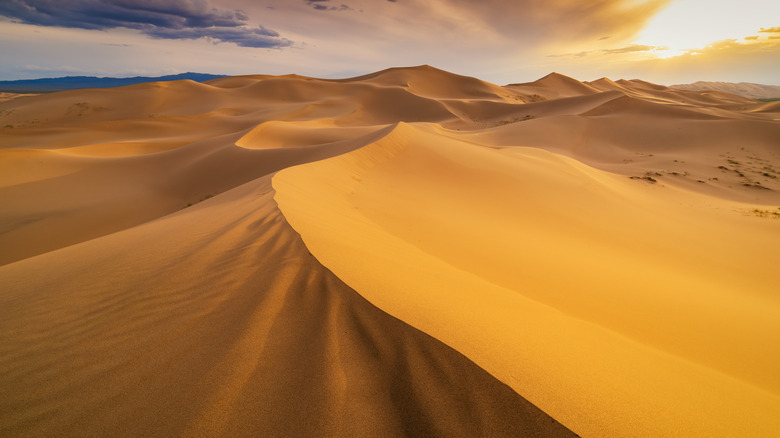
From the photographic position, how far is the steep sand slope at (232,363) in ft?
5.09

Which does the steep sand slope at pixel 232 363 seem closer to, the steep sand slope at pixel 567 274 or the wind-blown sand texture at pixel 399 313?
the wind-blown sand texture at pixel 399 313

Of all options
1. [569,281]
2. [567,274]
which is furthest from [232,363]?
[567,274]

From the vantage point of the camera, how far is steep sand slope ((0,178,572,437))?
5.09 ft

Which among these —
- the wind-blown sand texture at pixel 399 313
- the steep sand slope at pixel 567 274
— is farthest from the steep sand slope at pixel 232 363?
the steep sand slope at pixel 567 274

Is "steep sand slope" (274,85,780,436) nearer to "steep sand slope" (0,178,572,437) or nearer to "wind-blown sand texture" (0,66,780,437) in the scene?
"wind-blown sand texture" (0,66,780,437)

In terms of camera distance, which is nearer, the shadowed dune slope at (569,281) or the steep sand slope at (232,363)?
the steep sand slope at (232,363)

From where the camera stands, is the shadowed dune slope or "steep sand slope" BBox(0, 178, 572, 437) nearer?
"steep sand slope" BBox(0, 178, 572, 437)

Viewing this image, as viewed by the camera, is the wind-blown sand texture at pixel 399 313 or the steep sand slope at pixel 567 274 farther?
the steep sand slope at pixel 567 274

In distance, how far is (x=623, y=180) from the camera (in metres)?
12.2

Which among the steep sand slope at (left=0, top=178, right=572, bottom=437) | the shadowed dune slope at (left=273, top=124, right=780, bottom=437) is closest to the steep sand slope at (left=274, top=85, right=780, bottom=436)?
the shadowed dune slope at (left=273, top=124, right=780, bottom=437)

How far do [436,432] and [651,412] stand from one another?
117 cm

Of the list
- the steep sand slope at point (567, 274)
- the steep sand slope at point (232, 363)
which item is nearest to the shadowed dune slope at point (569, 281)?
the steep sand slope at point (567, 274)

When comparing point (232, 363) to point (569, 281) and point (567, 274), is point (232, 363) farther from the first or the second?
point (567, 274)

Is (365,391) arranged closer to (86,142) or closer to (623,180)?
(623,180)
